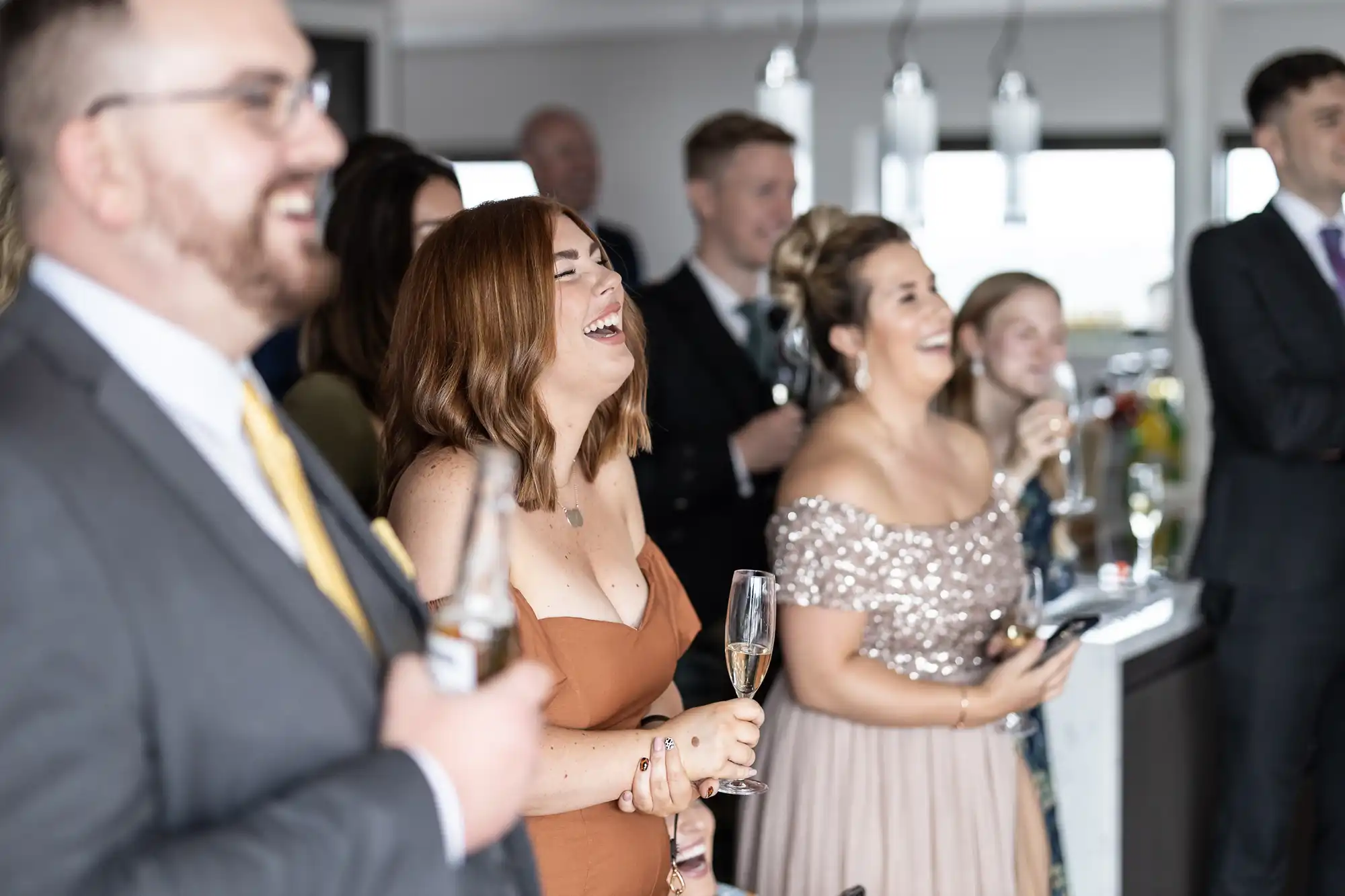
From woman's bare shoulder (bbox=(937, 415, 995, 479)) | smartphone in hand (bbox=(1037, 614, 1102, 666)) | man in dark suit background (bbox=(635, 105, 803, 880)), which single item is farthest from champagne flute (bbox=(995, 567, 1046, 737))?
man in dark suit background (bbox=(635, 105, 803, 880))

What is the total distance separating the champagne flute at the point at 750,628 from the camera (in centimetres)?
191

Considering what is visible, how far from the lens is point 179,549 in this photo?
1.00 metres

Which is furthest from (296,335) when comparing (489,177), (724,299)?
(489,177)

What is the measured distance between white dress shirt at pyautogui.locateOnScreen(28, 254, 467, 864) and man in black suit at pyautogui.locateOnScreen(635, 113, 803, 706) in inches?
75.5

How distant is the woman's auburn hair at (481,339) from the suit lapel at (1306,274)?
2.02m

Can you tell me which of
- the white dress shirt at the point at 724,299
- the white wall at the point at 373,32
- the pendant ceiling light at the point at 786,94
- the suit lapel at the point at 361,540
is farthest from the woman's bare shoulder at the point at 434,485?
the white wall at the point at 373,32

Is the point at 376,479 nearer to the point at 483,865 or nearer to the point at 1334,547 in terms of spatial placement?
the point at 483,865

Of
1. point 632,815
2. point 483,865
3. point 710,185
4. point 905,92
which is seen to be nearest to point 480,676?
point 483,865

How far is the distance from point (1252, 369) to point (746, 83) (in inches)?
269

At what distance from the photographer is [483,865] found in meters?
1.18

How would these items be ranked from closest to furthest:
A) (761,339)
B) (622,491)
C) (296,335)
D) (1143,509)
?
(622,491)
(761,339)
(296,335)
(1143,509)

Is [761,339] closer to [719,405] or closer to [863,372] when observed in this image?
[719,405]

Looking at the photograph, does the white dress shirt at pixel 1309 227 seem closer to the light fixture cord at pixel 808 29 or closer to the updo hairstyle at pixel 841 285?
the updo hairstyle at pixel 841 285

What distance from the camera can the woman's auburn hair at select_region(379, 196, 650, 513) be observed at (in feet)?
6.22
